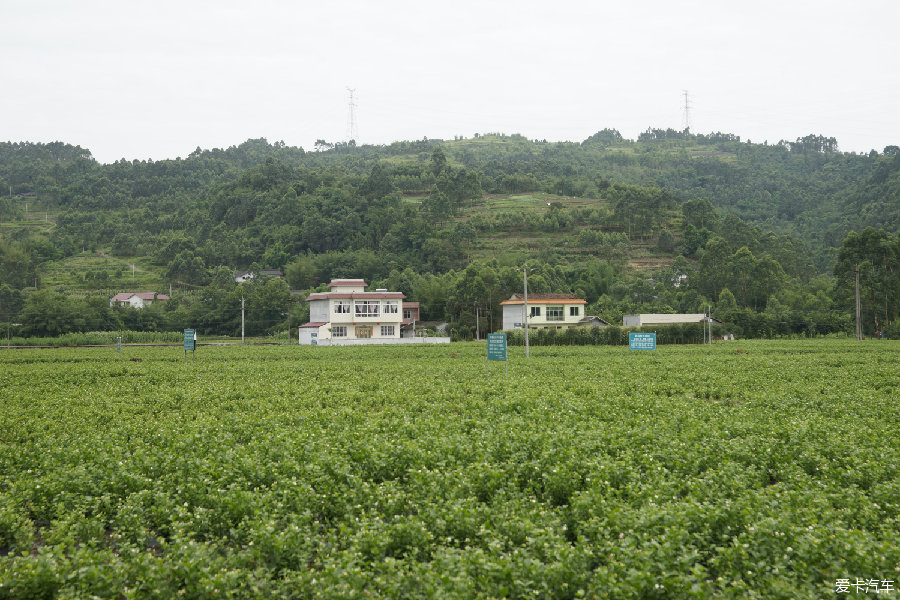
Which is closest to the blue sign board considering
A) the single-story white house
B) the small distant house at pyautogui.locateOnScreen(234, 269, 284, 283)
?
the single-story white house

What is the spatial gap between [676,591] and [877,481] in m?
5.19

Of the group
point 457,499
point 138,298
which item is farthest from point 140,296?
point 457,499

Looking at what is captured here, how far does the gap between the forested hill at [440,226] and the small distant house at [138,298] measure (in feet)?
19.9

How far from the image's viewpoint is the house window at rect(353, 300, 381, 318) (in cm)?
6794

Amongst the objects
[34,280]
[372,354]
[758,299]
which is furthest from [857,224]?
[34,280]

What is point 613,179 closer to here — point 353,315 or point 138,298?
point 353,315

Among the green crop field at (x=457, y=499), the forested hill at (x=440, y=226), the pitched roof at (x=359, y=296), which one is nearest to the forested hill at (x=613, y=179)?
the forested hill at (x=440, y=226)

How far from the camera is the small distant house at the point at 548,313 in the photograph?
65.2 metres

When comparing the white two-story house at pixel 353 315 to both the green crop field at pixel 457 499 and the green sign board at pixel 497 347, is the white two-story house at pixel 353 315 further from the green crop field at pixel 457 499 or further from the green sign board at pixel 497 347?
the green crop field at pixel 457 499

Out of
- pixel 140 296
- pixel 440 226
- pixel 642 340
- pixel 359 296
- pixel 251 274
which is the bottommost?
pixel 642 340

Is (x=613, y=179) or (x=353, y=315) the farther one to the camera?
(x=613, y=179)

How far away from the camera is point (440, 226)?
10356cm

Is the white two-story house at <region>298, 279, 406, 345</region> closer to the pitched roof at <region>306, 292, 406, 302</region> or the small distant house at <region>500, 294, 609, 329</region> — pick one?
the pitched roof at <region>306, 292, 406, 302</region>

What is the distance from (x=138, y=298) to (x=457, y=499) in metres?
81.0
